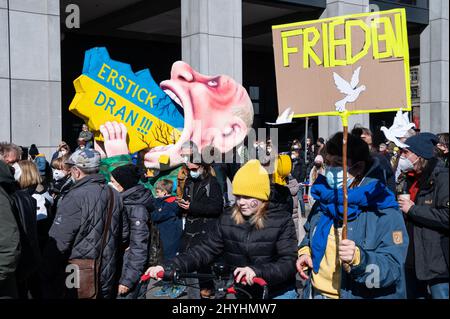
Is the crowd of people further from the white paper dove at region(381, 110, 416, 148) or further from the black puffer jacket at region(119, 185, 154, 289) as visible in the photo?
the white paper dove at region(381, 110, 416, 148)

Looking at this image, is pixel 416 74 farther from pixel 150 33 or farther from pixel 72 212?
pixel 72 212

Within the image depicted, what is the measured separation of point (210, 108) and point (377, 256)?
581 cm

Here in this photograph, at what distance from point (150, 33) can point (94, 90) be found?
14.4 meters

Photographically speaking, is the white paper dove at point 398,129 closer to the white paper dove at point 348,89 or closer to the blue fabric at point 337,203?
the white paper dove at point 348,89

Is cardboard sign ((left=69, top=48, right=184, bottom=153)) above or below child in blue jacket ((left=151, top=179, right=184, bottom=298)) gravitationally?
above

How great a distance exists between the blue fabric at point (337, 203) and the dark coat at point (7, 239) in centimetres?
186

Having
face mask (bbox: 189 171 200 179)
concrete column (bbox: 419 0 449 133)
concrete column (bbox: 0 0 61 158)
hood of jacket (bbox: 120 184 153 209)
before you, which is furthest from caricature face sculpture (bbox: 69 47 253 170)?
concrete column (bbox: 419 0 449 133)

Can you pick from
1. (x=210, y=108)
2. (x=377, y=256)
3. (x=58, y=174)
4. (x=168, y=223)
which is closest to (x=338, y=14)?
(x=210, y=108)

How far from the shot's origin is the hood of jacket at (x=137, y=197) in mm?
4984

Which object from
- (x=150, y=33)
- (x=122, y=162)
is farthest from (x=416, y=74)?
(x=122, y=162)

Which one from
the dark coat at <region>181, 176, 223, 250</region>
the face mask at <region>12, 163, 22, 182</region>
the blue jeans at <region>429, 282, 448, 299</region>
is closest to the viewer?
the blue jeans at <region>429, 282, 448, 299</region>

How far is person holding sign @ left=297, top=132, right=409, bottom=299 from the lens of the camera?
133 inches

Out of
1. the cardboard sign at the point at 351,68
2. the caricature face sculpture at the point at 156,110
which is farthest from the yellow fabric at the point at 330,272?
the caricature face sculpture at the point at 156,110

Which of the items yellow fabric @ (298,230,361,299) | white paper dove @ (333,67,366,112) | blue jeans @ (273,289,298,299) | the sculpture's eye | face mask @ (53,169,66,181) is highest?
the sculpture's eye
